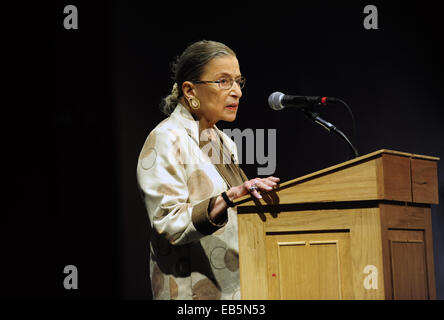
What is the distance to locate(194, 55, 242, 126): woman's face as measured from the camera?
238 centimetres

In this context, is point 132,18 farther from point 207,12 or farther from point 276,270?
point 276,270

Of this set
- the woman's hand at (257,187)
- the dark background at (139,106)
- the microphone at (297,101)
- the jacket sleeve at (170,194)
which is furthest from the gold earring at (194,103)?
the dark background at (139,106)

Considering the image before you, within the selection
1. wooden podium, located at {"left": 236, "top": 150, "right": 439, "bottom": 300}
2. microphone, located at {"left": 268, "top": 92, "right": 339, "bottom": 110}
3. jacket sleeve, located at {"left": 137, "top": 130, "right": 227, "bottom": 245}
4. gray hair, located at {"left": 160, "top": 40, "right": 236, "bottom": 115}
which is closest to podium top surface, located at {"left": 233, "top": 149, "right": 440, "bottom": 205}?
wooden podium, located at {"left": 236, "top": 150, "right": 439, "bottom": 300}

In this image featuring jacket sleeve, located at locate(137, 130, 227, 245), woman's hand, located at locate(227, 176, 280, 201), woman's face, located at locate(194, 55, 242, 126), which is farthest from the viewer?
woman's face, located at locate(194, 55, 242, 126)

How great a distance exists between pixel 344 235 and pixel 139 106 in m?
1.94

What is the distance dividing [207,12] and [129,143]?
96 cm

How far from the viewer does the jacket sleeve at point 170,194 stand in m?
1.94

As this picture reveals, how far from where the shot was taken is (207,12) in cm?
352

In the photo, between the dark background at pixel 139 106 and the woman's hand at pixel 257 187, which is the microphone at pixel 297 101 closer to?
the woman's hand at pixel 257 187

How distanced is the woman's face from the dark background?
0.99 m

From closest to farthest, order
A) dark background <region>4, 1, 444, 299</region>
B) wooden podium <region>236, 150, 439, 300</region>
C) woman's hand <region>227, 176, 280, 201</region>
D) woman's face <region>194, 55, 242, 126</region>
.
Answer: wooden podium <region>236, 150, 439, 300</region>
woman's hand <region>227, 176, 280, 201</region>
woman's face <region>194, 55, 242, 126</region>
dark background <region>4, 1, 444, 299</region>

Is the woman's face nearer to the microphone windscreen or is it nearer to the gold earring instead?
the gold earring

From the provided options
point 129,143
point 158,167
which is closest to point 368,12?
point 129,143
